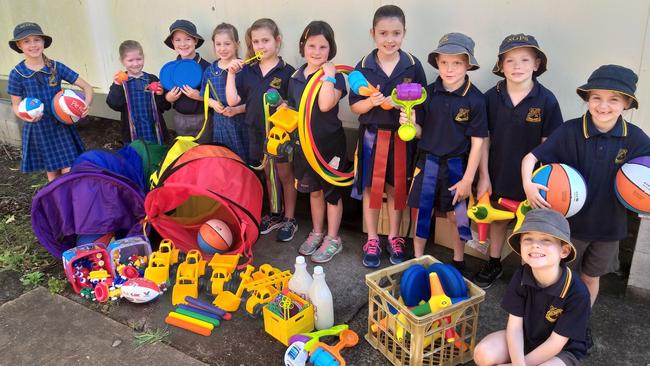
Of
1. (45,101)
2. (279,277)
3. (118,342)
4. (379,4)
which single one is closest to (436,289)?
(279,277)

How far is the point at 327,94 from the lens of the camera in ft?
11.8

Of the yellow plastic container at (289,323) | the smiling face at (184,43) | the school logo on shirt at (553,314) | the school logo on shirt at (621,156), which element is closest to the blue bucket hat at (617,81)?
the school logo on shirt at (621,156)

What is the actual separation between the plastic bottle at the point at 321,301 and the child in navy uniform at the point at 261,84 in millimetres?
1217

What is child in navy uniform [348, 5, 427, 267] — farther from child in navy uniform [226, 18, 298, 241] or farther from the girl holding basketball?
the girl holding basketball

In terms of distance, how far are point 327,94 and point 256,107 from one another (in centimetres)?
80

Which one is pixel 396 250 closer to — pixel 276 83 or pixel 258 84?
pixel 276 83

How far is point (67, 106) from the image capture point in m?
4.61

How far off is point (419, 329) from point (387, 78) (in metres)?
1.76

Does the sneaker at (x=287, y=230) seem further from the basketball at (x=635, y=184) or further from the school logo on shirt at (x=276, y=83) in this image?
the basketball at (x=635, y=184)

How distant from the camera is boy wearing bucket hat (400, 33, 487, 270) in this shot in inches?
127

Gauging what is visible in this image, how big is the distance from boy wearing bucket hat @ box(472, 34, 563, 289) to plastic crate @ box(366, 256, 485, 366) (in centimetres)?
80

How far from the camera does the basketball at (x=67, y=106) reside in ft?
15.1

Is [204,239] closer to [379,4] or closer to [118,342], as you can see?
[118,342]

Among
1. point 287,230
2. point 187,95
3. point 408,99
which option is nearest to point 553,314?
point 408,99
